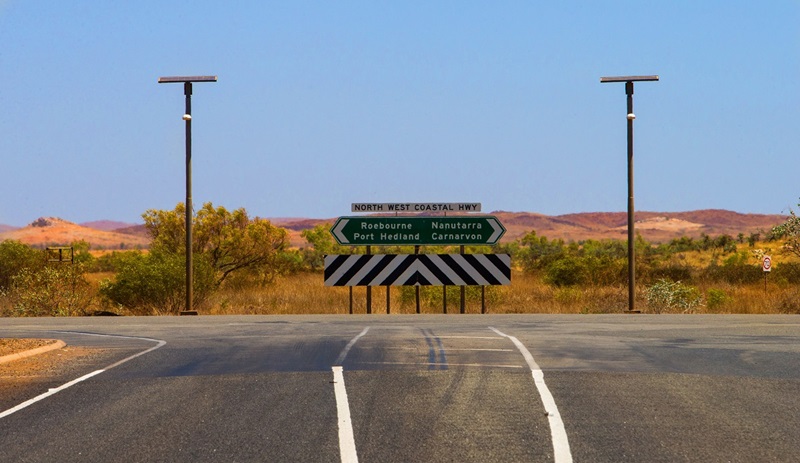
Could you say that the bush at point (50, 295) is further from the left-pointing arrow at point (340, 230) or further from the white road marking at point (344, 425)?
the white road marking at point (344, 425)

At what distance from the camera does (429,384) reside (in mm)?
10695

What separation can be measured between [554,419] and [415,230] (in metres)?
18.1

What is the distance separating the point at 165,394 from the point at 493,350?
195 inches

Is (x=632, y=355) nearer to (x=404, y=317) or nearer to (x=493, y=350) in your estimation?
(x=493, y=350)

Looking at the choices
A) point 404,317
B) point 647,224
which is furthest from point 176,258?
point 647,224

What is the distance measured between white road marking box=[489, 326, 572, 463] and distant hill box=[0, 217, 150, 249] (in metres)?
130

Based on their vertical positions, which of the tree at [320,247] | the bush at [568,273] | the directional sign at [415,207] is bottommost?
the bush at [568,273]

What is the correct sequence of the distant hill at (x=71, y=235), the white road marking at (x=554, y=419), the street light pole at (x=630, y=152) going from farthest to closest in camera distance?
the distant hill at (x=71, y=235)
the street light pole at (x=630, y=152)
the white road marking at (x=554, y=419)

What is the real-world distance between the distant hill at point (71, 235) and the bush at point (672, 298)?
115 m

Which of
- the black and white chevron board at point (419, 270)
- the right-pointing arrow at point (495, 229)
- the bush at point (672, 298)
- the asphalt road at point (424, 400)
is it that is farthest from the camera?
the bush at point (672, 298)

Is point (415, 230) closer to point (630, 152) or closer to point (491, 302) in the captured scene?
point (491, 302)

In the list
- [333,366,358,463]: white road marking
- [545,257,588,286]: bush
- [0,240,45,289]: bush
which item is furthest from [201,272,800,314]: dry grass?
[333,366,358,463]: white road marking

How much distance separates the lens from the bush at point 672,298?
Answer: 27641 mm

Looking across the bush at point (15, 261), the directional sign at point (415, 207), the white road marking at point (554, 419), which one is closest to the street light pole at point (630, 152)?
the directional sign at point (415, 207)
